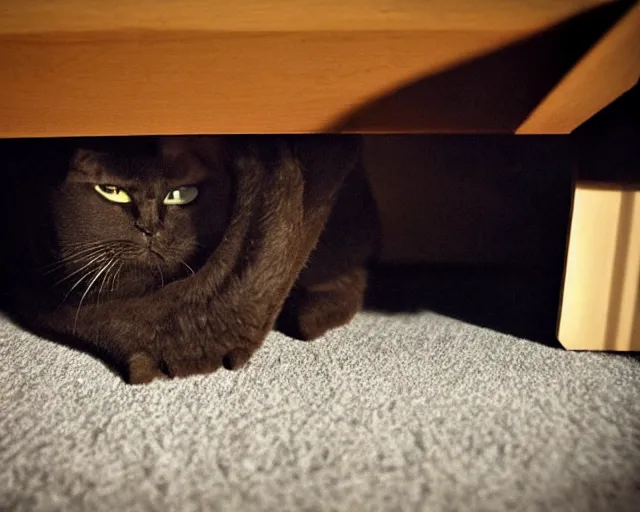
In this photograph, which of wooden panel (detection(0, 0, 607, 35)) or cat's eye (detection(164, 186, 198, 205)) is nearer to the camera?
wooden panel (detection(0, 0, 607, 35))

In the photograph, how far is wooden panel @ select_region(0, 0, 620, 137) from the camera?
56 centimetres

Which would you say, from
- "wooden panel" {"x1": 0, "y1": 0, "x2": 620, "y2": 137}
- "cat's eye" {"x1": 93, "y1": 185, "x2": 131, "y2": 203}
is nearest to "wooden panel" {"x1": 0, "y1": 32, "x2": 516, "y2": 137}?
"wooden panel" {"x1": 0, "y1": 0, "x2": 620, "y2": 137}

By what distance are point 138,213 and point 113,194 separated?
39 mm

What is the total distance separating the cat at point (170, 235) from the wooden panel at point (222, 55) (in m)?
0.10

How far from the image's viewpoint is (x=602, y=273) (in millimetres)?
832

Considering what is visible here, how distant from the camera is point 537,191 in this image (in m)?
1.15

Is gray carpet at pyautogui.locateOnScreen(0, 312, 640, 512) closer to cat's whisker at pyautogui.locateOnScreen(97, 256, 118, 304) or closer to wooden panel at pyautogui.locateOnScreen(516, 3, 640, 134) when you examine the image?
cat's whisker at pyautogui.locateOnScreen(97, 256, 118, 304)

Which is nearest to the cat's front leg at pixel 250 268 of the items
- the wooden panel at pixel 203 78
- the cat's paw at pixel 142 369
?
the cat's paw at pixel 142 369

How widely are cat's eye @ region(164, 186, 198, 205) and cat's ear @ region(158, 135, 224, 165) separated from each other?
0.04 m

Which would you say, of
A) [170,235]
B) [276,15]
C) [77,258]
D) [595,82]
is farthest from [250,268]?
[595,82]

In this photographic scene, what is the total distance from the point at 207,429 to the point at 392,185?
0.62m

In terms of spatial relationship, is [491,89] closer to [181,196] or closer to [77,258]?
[181,196]

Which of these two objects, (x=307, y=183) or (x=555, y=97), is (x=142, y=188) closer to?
(x=307, y=183)

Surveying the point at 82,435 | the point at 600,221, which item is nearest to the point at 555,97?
the point at 600,221
